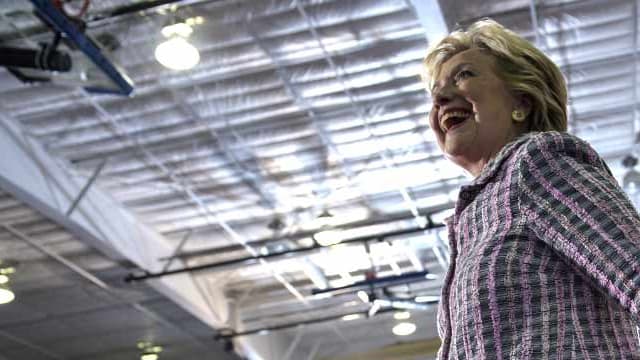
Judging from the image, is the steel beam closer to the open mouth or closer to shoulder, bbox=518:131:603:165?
the open mouth

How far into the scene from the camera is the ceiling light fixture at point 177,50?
9289 millimetres

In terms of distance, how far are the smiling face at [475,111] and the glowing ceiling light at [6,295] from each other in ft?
47.0

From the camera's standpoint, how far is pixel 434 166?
13242 mm

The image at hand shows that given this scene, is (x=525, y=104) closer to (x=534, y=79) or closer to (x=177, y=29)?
(x=534, y=79)

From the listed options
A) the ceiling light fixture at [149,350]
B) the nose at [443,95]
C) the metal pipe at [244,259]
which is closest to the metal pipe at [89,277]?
the metal pipe at [244,259]

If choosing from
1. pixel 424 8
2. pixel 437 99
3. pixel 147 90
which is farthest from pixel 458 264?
pixel 147 90

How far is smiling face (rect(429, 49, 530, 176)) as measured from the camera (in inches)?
60.4

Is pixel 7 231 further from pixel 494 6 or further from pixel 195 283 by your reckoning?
pixel 494 6

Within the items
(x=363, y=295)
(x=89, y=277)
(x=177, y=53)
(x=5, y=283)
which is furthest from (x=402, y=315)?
(x=177, y=53)

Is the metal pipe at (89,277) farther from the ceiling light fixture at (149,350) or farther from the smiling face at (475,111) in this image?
the smiling face at (475,111)

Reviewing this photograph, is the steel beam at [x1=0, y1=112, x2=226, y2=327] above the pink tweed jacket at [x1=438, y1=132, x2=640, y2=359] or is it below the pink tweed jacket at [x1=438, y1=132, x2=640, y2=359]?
above

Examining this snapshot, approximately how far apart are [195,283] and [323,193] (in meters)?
3.82

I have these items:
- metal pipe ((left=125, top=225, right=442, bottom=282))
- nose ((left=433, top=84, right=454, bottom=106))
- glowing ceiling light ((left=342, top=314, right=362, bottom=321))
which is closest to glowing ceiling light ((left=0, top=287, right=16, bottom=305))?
metal pipe ((left=125, top=225, right=442, bottom=282))

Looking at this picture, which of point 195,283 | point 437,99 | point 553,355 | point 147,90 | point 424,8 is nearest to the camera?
point 553,355
